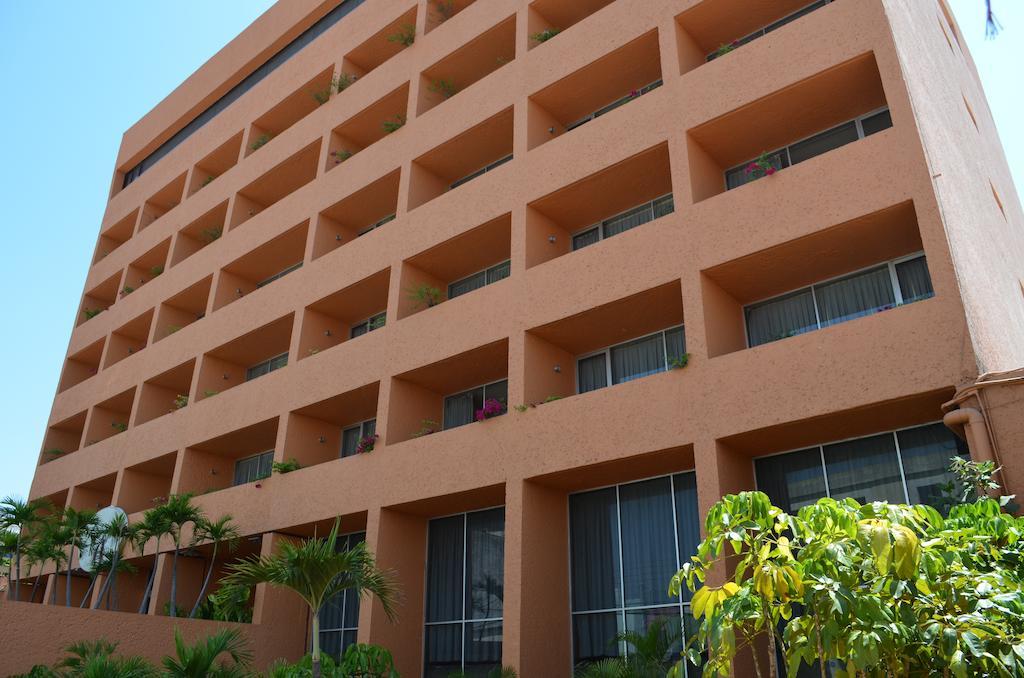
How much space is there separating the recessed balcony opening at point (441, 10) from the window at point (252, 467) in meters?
13.5

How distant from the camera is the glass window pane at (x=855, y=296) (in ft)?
45.6

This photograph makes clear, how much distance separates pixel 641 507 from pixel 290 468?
9187 mm

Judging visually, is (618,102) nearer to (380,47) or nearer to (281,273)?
(380,47)

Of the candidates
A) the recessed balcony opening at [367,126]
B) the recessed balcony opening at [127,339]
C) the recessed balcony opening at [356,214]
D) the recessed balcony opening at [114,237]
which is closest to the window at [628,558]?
the recessed balcony opening at [356,214]

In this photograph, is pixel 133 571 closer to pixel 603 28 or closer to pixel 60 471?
pixel 60 471

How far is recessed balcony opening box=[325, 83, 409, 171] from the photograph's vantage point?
76.6ft

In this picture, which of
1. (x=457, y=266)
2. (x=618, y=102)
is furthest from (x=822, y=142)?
(x=457, y=266)

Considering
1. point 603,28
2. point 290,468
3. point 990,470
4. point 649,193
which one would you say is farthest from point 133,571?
point 990,470

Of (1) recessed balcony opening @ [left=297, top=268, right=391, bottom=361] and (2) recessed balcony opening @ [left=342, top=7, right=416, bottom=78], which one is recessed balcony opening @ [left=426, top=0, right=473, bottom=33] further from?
(1) recessed balcony opening @ [left=297, top=268, right=391, bottom=361]

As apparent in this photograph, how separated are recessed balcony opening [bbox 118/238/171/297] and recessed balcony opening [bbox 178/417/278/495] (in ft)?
31.0

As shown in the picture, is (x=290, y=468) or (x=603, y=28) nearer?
(x=603, y=28)

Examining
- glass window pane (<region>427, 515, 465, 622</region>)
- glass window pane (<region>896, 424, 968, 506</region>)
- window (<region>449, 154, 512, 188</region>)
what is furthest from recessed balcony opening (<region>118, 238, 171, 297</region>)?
glass window pane (<region>896, 424, 968, 506</region>)

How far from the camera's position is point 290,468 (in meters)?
19.9

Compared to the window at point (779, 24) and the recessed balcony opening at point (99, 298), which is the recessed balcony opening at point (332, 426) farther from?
the recessed balcony opening at point (99, 298)
